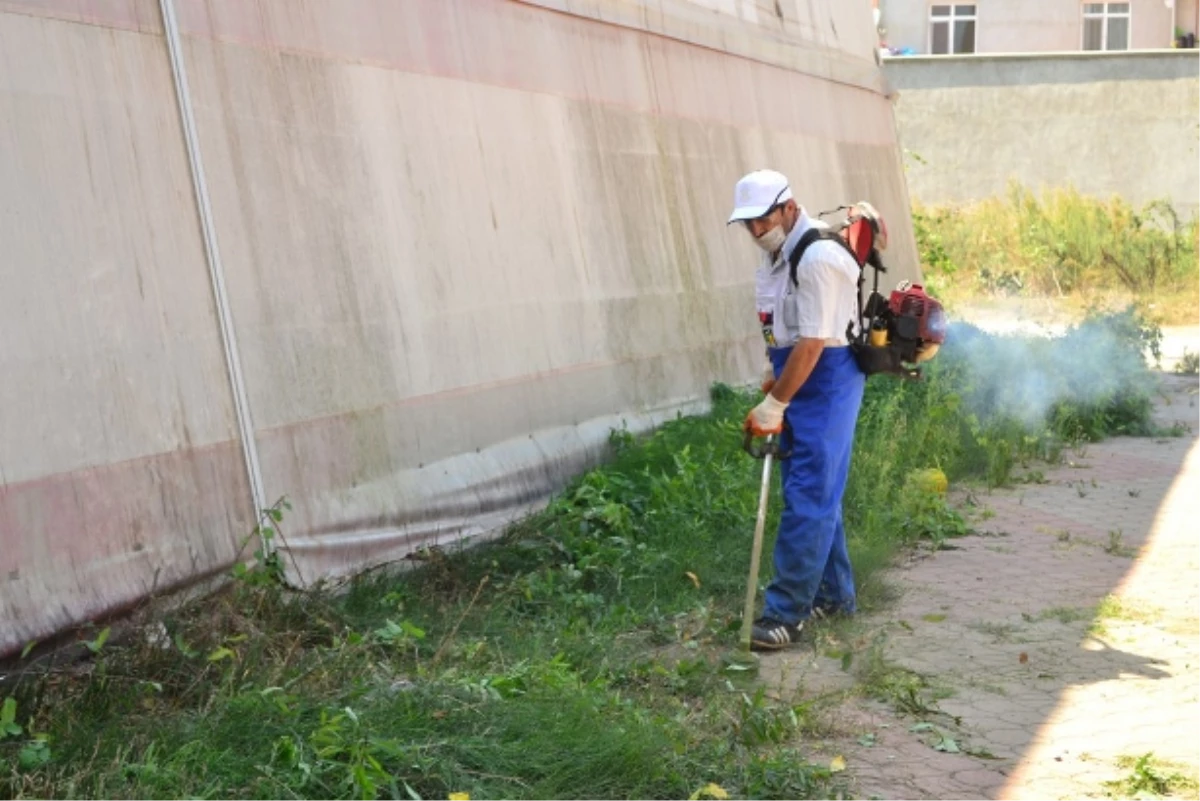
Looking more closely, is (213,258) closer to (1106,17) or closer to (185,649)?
(185,649)

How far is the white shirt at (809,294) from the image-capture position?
268 inches

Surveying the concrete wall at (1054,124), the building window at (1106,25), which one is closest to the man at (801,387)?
the concrete wall at (1054,124)

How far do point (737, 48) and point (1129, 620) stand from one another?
625cm

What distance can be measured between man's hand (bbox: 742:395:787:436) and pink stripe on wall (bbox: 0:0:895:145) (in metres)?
2.44

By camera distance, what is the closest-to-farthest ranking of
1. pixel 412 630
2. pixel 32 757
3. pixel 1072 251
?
pixel 32 757 → pixel 412 630 → pixel 1072 251

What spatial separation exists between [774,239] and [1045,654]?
202 cm

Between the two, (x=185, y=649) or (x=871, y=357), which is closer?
(x=185, y=649)

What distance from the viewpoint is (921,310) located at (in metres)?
7.28

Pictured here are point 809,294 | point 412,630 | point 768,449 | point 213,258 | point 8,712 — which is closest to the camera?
point 8,712

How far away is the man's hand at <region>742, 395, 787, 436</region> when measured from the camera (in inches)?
268

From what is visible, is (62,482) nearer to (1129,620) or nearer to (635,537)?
(635,537)

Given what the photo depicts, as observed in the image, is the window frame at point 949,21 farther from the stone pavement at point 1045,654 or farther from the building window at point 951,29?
the stone pavement at point 1045,654

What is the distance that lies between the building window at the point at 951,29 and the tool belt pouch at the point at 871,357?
3165 centimetres

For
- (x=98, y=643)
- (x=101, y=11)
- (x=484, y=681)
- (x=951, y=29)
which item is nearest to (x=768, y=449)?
(x=484, y=681)
